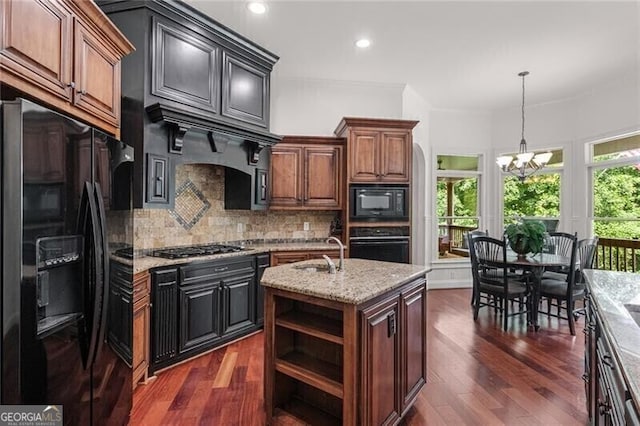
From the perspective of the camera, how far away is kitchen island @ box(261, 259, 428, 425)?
1724mm

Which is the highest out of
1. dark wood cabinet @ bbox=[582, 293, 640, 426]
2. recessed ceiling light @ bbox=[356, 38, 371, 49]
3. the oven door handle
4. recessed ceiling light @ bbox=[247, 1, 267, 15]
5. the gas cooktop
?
recessed ceiling light @ bbox=[356, 38, 371, 49]

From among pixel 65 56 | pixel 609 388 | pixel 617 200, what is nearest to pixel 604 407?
pixel 609 388

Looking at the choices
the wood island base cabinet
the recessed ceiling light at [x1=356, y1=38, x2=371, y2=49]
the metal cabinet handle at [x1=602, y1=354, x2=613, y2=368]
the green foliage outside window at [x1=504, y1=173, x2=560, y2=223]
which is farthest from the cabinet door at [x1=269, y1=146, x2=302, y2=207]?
the green foliage outside window at [x1=504, y1=173, x2=560, y2=223]

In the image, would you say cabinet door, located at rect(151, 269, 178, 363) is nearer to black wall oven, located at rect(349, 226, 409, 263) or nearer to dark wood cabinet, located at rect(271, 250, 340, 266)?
dark wood cabinet, located at rect(271, 250, 340, 266)

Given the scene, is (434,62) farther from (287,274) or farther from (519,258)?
(287,274)

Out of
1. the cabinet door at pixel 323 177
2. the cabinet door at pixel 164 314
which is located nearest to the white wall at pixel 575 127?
Answer: the cabinet door at pixel 323 177

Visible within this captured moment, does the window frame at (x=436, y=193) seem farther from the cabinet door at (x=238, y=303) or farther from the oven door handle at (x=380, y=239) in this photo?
the cabinet door at (x=238, y=303)

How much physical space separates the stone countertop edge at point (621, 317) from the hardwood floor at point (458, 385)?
965 mm

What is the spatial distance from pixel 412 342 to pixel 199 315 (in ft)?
6.32

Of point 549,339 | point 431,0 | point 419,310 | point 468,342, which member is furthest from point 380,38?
point 549,339

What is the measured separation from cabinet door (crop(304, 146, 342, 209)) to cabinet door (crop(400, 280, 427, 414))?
7.49ft

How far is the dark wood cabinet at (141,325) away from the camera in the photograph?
2.47 metres

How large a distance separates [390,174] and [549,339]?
8.41ft

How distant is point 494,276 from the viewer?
4172 mm
